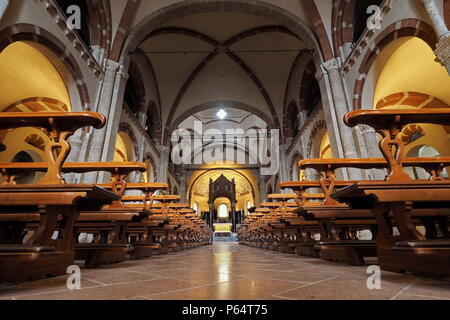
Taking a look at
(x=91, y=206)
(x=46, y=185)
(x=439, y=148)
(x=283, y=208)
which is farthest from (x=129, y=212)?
(x=439, y=148)

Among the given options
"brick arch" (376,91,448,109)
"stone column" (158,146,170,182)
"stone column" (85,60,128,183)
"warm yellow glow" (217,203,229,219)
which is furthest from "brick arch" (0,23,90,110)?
"warm yellow glow" (217,203,229,219)

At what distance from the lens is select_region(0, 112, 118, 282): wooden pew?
142 centimetres

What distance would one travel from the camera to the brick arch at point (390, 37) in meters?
4.04

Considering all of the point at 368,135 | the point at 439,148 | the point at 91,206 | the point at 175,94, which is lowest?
the point at 91,206

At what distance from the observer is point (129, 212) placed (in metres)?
2.50

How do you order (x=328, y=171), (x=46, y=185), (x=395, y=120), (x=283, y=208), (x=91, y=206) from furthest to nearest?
(x=283, y=208) < (x=328, y=171) < (x=91, y=206) < (x=395, y=120) < (x=46, y=185)

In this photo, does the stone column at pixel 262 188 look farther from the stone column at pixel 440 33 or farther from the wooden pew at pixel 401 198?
the wooden pew at pixel 401 198

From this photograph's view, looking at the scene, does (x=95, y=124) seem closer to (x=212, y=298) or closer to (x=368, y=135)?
(x=212, y=298)

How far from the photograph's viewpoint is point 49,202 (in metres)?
1.54

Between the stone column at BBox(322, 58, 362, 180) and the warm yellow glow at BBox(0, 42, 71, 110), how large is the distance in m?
7.02

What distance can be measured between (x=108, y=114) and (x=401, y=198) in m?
6.60

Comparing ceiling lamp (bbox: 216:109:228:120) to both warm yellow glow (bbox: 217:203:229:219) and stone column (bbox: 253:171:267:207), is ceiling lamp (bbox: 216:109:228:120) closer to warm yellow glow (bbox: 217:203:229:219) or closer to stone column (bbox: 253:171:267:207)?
stone column (bbox: 253:171:267:207)
